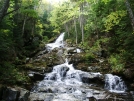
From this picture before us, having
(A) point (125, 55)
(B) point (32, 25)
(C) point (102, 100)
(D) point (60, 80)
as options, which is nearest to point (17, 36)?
(B) point (32, 25)

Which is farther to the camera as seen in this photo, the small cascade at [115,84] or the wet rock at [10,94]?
the small cascade at [115,84]

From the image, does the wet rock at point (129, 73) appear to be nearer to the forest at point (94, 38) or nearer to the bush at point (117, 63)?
the forest at point (94, 38)

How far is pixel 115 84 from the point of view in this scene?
13.7 m

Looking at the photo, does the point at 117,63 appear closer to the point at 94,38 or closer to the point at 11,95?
the point at 94,38

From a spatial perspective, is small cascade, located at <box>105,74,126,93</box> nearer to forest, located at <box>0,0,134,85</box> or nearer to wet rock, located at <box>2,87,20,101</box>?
forest, located at <box>0,0,134,85</box>

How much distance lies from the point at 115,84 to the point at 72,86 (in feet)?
11.3

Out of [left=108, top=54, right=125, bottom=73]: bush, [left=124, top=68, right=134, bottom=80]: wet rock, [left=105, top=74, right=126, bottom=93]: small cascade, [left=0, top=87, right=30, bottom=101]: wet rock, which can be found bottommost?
[left=0, top=87, right=30, bottom=101]: wet rock

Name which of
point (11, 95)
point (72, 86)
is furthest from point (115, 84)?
point (11, 95)

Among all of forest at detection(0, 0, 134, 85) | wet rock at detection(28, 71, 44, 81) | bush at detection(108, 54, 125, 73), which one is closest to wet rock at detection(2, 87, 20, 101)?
forest at detection(0, 0, 134, 85)

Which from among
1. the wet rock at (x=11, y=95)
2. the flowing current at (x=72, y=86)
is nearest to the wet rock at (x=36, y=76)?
the flowing current at (x=72, y=86)

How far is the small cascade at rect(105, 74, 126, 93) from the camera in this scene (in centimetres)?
1336

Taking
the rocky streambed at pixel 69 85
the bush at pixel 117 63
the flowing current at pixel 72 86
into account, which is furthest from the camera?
the bush at pixel 117 63

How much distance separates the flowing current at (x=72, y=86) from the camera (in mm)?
10441

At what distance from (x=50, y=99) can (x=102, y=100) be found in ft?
9.63
